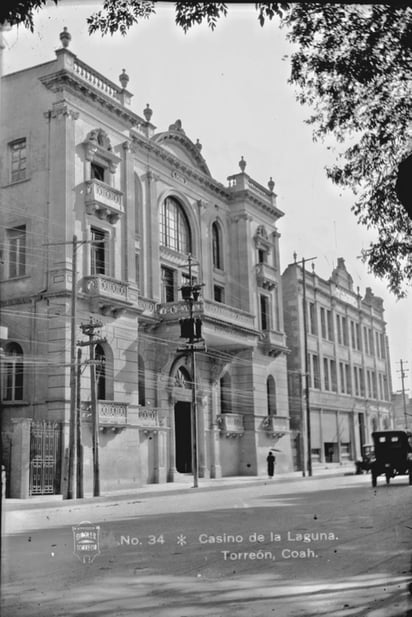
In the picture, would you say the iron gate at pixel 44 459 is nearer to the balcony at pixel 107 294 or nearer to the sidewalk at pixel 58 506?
the sidewalk at pixel 58 506

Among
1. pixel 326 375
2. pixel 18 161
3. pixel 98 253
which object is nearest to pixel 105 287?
pixel 98 253

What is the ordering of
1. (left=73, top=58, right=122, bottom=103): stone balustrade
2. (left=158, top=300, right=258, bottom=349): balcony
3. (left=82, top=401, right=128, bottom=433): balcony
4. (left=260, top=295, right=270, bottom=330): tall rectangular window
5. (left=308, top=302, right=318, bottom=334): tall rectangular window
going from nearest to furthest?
(left=82, top=401, right=128, bottom=433): balcony → (left=73, top=58, right=122, bottom=103): stone balustrade → (left=158, top=300, right=258, bottom=349): balcony → (left=308, top=302, right=318, bottom=334): tall rectangular window → (left=260, top=295, right=270, bottom=330): tall rectangular window

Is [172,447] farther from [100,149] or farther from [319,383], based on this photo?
[100,149]

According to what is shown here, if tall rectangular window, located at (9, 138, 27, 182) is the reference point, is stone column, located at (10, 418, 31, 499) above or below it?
below

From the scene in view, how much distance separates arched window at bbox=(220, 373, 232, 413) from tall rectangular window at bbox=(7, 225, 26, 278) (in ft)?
42.4

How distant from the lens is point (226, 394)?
102 feet

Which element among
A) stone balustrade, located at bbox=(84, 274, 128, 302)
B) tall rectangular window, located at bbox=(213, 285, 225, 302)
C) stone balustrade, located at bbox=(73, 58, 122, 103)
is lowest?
stone balustrade, located at bbox=(84, 274, 128, 302)

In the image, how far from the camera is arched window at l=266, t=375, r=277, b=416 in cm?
3366

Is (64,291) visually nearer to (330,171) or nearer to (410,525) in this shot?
(410,525)

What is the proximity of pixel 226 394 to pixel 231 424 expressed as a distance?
1499 millimetres

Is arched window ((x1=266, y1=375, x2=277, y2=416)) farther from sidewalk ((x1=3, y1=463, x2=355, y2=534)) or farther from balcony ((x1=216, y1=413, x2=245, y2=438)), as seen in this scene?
sidewalk ((x1=3, y1=463, x2=355, y2=534))

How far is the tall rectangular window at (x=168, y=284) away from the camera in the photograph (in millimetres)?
27312

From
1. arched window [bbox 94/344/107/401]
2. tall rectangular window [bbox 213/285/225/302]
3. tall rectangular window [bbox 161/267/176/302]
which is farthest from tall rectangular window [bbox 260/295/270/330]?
arched window [bbox 94/344/107/401]

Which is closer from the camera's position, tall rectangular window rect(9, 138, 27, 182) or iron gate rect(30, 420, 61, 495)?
iron gate rect(30, 420, 61, 495)
